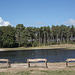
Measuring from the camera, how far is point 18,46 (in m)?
99.9

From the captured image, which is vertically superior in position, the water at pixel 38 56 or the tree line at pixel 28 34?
the tree line at pixel 28 34

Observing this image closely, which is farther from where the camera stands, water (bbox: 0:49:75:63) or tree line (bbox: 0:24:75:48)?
tree line (bbox: 0:24:75:48)

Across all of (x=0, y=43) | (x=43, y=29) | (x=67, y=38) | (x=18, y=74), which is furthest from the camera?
(x=67, y=38)

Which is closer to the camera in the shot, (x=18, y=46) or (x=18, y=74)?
(x=18, y=74)

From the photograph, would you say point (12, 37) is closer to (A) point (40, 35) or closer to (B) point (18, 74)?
(A) point (40, 35)

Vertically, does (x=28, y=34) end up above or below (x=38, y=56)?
above

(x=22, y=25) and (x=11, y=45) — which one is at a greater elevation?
(x=22, y=25)

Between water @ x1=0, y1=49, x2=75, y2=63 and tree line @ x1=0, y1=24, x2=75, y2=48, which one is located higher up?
tree line @ x1=0, y1=24, x2=75, y2=48

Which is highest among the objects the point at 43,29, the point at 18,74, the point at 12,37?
the point at 43,29

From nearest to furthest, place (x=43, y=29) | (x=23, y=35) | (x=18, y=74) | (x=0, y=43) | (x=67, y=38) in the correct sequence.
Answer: (x=18, y=74) < (x=0, y=43) < (x=23, y=35) < (x=43, y=29) < (x=67, y=38)

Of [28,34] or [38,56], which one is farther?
[28,34]

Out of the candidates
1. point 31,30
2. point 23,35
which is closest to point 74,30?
point 31,30

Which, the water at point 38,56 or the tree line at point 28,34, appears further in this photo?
the tree line at point 28,34

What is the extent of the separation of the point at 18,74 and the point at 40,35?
99136mm
